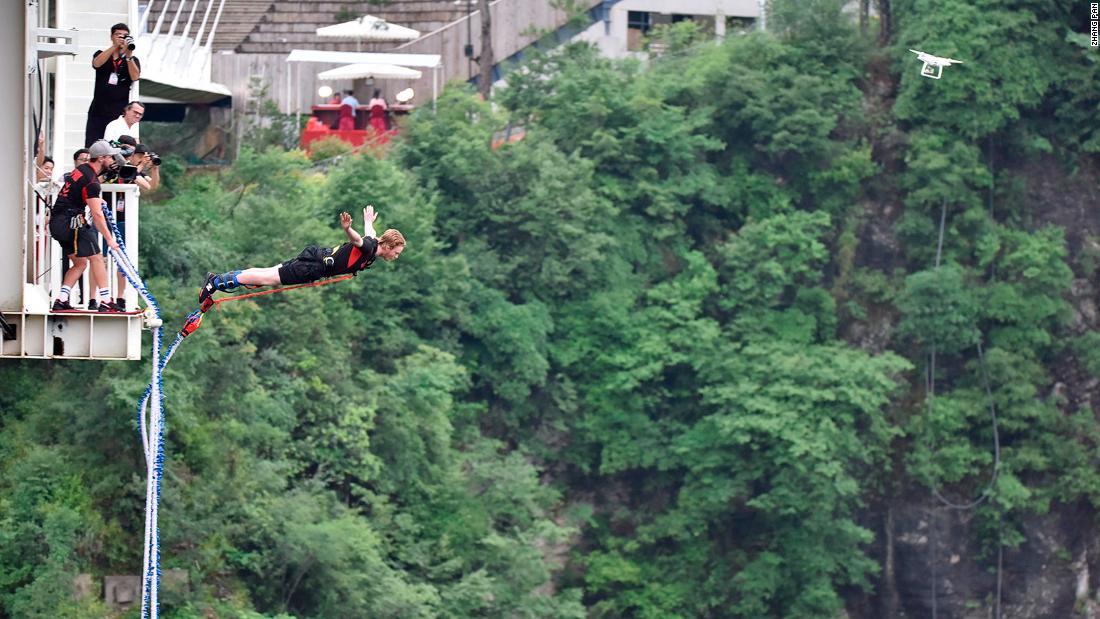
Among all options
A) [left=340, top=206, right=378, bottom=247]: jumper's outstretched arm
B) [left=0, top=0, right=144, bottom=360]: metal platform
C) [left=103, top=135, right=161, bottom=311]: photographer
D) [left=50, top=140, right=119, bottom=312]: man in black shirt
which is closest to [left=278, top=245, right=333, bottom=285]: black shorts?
[left=340, top=206, right=378, bottom=247]: jumper's outstretched arm

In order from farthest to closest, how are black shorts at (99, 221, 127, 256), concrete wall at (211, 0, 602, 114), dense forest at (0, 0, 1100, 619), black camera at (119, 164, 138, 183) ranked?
concrete wall at (211, 0, 602, 114), dense forest at (0, 0, 1100, 619), black shorts at (99, 221, 127, 256), black camera at (119, 164, 138, 183)

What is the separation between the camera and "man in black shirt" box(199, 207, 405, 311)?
2514 centimetres

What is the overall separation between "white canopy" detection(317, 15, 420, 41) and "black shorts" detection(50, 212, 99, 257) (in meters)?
25.2

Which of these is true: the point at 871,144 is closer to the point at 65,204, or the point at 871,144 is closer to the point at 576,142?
the point at 576,142

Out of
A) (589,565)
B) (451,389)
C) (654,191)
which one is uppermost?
(654,191)

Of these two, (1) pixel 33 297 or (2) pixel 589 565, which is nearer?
(1) pixel 33 297

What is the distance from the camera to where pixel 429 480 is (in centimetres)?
4488

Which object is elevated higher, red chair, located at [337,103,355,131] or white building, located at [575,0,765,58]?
white building, located at [575,0,765,58]

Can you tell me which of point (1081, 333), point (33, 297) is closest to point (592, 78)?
point (1081, 333)

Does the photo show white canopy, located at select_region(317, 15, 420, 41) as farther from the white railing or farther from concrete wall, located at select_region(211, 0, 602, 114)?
the white railing

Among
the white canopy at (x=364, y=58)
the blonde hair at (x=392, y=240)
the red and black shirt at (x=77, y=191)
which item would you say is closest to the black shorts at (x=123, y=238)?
the red and black shirt at (x=77, y=191)

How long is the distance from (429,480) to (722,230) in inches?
441

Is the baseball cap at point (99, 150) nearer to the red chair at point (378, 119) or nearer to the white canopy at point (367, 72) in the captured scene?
the white canopy at point (367, 72)

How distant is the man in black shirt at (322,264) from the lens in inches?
990
